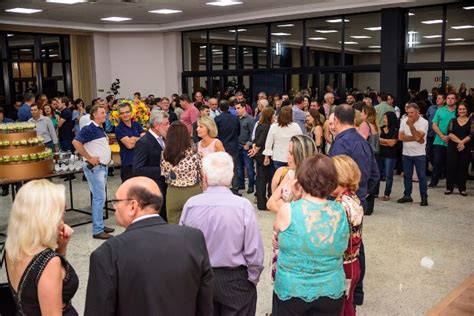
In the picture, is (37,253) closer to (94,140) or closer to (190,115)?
(94,140)

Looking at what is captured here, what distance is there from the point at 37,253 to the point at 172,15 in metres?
11.5

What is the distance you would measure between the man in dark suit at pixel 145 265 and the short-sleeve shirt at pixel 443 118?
24.9ft

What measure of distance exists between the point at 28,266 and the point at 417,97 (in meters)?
9.88

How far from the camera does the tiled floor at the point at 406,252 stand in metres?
4.50

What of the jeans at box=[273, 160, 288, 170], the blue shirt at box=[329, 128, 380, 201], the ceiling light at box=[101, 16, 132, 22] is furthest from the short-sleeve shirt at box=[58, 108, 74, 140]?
the blue shirt at box=[329, 128, 380, 201]

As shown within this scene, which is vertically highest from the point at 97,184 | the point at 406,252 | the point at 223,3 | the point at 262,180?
the point at 223,3

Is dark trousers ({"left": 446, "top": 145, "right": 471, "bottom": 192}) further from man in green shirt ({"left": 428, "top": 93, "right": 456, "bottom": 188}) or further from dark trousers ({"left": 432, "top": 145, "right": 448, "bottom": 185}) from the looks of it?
dark trousers ({"left": 432, "top": 145, "right": 448, "bottom": 185})

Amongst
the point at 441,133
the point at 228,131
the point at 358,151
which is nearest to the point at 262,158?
the point at 228,131

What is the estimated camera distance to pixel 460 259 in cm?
544

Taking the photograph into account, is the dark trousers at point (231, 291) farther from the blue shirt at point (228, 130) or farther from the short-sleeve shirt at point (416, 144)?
the short-sleeve shirt at point (416, 144)

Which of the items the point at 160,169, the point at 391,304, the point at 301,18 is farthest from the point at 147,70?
the point at 391,304

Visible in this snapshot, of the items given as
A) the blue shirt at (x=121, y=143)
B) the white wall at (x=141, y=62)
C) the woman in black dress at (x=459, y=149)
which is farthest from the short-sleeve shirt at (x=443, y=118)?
the white wall at (x=141, y=62)

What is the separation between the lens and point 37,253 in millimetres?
2168

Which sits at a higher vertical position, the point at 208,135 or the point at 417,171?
the point at 208,135
